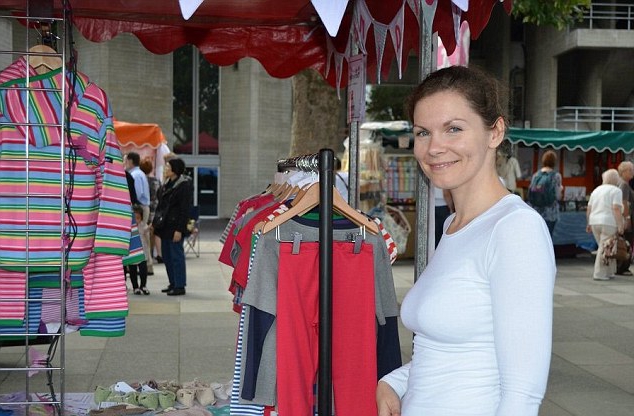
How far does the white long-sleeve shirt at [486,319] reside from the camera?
6.08ft

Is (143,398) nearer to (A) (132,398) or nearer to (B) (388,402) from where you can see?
(A) (132,398)

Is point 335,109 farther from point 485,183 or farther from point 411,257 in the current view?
point 485,183

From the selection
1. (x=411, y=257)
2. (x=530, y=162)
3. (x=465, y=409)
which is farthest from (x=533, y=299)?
(x=530, y=162)

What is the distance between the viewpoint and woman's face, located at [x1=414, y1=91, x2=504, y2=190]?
213 centimetres

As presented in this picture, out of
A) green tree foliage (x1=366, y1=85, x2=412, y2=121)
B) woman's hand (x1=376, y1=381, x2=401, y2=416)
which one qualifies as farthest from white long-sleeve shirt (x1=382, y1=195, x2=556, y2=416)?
green tree foliage (x1=366, y1=85, x2=412, y2=121)

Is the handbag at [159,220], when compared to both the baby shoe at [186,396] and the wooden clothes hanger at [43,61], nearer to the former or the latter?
the baby shoe at [186,396]

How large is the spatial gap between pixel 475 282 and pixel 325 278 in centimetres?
149

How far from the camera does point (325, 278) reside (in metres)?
3.44

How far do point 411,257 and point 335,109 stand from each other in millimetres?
4485

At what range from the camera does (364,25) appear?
17.0 feet

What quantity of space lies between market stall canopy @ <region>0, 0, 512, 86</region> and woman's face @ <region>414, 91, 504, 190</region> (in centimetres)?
267

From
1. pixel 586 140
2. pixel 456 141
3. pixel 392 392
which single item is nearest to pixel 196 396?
pixel 392 392

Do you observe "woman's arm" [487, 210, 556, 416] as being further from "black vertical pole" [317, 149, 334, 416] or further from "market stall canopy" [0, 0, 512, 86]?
"market stall canopy" [0, 0, 512, 86]

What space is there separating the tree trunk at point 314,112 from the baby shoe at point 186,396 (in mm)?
6590
